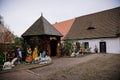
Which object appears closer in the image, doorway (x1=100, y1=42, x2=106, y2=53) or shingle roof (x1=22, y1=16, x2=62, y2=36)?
shingle roof (x1=22, y1=16, x2=62, y2=36)

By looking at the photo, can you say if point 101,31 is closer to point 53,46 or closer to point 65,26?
point 53,46

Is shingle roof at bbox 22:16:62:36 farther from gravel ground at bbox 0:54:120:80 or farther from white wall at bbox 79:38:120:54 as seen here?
white wall at bbox 79:38:120:54

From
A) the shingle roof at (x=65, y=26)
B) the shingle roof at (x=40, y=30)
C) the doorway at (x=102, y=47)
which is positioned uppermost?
the shingle roof at (x=65, y=26)

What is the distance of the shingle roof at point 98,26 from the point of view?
1742 cm

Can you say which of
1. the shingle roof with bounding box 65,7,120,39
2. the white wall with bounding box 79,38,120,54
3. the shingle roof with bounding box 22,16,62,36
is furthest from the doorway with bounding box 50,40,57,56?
the white wall with bounding box 79,38,120,54

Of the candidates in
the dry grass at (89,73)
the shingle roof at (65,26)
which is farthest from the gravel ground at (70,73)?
the shingle roof at (65,26)

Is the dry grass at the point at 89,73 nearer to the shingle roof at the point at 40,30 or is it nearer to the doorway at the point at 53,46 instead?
the shingle roof at the point at 40,30

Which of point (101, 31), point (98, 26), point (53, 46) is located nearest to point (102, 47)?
point (101, 31)

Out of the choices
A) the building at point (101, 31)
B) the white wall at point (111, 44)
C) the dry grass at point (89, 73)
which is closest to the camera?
the dry grass at point (89, 73)

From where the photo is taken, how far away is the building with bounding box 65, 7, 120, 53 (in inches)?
659

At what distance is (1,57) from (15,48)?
7.13 feet

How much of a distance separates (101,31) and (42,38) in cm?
916

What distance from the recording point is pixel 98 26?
62.6 ft

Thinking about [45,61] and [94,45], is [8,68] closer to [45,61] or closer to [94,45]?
[45,61]
